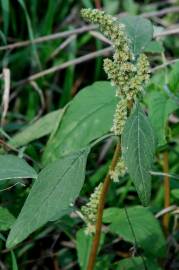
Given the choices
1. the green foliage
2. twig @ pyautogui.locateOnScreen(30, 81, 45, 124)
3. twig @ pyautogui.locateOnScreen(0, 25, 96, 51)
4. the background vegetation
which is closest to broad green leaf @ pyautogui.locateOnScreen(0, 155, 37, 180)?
the background vegetation

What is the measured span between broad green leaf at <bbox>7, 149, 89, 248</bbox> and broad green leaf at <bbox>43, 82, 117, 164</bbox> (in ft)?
1.34

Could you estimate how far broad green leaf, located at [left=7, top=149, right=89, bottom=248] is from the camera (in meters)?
1.04

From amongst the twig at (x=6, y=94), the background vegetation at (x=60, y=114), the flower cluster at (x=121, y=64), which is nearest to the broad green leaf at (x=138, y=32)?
the flower cluster at (x=121, y=64)

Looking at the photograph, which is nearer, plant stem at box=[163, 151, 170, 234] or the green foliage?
the green foliage

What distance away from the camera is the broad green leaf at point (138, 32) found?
1245 mm

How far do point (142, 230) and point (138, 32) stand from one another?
20.6 inches

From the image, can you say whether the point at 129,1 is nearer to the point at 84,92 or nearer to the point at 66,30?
the point at 66,30

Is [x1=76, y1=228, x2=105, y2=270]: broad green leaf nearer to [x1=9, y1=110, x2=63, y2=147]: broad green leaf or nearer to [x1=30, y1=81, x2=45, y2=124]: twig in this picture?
[x1=9, y1=110, x2=63, y2=147]: broad green leaf

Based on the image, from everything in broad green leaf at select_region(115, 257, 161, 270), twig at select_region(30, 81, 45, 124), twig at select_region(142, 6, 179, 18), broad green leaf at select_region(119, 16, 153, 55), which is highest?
broad green leaf at select_region(119, 16, 153, 55)

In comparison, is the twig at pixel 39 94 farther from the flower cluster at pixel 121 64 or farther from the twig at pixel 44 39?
the flower cluster at pixel 121 64

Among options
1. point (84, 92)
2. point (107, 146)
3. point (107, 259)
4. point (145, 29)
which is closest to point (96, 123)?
point (84, 92)

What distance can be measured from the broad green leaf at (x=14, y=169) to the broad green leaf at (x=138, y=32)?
1.16 ft

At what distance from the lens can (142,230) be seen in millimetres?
1475

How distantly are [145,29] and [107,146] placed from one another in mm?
967
